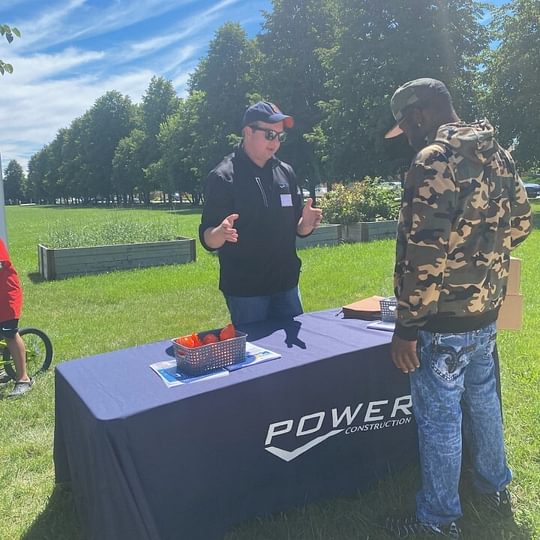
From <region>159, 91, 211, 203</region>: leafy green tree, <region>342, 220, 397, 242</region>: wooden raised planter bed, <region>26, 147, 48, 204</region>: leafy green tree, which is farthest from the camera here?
<region>26, 147, 48, 204</region>: leafy green tree

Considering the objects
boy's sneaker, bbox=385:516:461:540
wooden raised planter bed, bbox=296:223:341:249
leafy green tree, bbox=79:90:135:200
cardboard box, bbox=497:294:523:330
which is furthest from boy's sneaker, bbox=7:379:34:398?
leafy green tree, bbox=79:90:135:200

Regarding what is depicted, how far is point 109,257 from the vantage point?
10625 mm

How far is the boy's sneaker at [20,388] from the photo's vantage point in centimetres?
460

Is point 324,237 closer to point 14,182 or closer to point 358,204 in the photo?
point 358,204

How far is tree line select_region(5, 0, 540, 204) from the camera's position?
26.4 m

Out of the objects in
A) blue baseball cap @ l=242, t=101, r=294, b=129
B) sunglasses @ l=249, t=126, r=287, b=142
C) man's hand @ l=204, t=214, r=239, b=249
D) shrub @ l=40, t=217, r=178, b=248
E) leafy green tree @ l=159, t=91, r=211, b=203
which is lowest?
shrub @ l=40, t=217, r=178, b=248

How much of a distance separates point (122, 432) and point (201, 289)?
6.76 m

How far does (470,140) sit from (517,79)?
28.4 meters

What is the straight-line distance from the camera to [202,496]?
90.4 inches

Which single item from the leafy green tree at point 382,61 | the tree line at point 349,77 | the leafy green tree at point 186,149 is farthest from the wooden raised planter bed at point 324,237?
the leafy green tree at point 186,149

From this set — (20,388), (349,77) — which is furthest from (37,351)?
(349,77)

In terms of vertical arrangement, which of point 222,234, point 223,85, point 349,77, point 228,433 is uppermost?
point 223,85

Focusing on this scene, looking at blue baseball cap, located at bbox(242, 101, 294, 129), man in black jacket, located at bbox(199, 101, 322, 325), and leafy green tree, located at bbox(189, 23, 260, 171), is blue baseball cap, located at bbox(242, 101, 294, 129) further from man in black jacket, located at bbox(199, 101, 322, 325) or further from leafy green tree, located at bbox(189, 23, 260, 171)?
leafy green tree, located at bbox(189, 23, 260, 171)

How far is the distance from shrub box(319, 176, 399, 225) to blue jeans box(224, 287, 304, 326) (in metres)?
11.1
